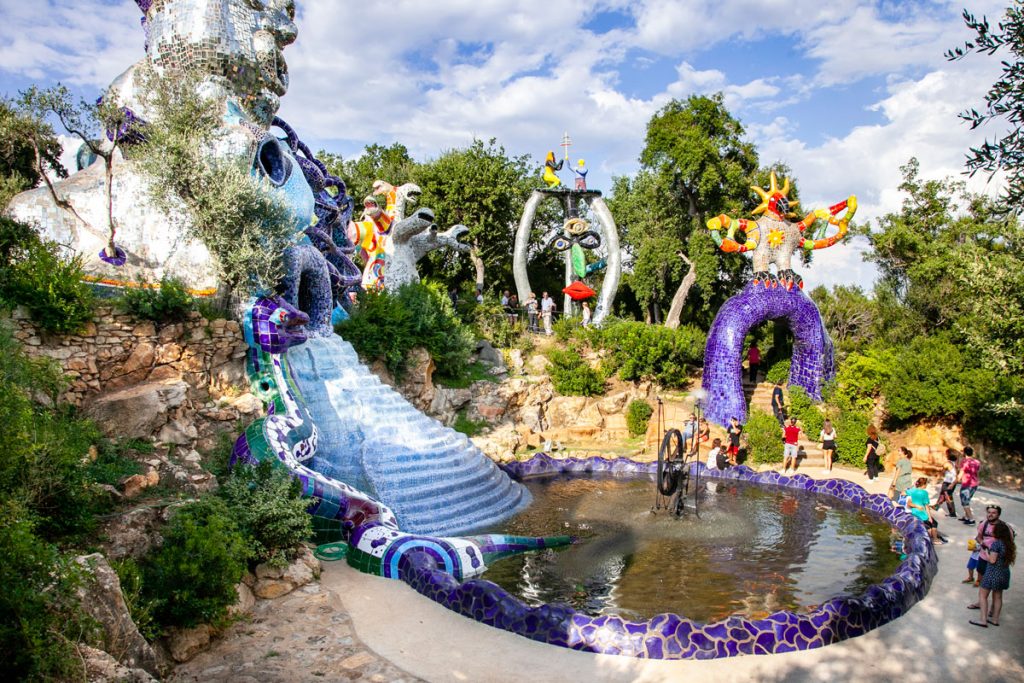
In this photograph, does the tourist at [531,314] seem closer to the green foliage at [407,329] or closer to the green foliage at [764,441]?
the green foliage at [407,329]

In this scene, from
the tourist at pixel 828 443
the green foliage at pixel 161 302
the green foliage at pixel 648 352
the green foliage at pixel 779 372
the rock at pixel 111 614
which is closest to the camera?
the rock at pixel 111 614

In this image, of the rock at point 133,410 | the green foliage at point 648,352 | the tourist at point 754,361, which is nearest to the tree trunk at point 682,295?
A: the tourist at point 754,361

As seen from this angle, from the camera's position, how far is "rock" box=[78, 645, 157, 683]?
4335 millimetres

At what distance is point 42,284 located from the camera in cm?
908

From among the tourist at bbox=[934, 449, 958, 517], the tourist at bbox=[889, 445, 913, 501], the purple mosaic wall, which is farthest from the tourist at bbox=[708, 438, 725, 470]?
the purple mosaic wall

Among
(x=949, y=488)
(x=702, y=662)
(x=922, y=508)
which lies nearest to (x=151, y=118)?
(x=702, y=662)

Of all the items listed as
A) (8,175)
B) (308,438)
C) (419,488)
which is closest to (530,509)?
(419,488)

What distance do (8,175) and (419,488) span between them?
12.1m

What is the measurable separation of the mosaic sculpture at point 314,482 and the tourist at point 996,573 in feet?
17.6

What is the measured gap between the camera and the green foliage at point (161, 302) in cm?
1020

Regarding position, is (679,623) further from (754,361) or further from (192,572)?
(754,361)

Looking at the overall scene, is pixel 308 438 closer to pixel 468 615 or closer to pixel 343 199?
pixel 468 615

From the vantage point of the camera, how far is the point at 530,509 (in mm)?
12648

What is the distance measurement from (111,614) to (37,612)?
633 mm
